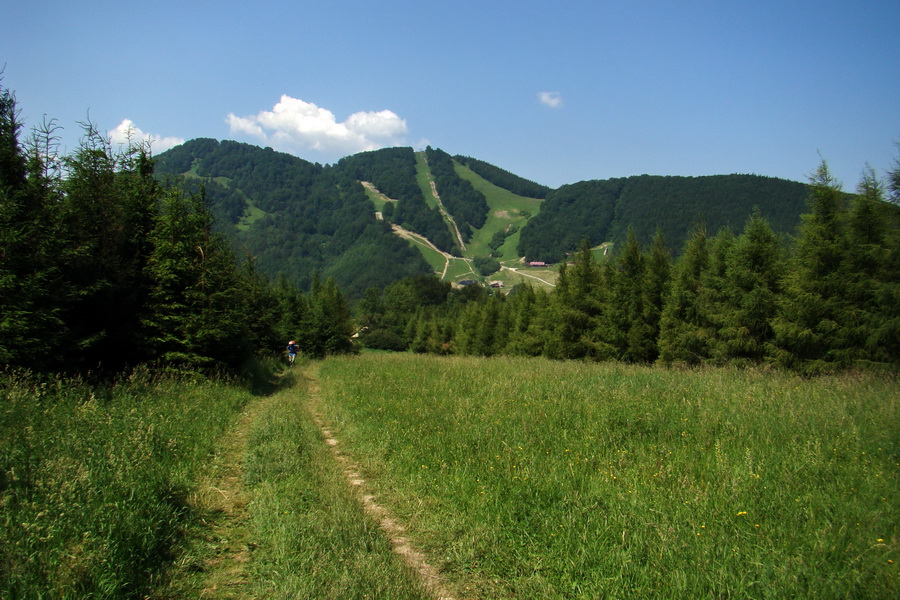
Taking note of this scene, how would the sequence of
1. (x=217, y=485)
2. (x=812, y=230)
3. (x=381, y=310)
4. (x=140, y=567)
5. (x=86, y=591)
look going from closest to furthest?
(x=86, y=591), (x=140, y=567), (x=217, y=485), (x=812, y=230), (x=381, y=310)

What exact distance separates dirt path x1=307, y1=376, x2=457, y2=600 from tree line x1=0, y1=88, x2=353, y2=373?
6.08m

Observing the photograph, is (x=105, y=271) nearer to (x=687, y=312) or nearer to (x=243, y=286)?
(x=243, y=286)

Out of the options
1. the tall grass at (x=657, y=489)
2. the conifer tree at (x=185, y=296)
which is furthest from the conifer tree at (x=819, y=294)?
the conifer tree at (x=185, y=296)

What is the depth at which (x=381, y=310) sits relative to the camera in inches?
4727

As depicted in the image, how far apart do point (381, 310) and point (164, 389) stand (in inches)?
4304

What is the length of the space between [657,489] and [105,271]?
12.6m

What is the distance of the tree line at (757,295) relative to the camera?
1570 centimetres

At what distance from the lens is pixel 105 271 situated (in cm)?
1176

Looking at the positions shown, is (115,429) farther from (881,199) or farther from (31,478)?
(881,199)

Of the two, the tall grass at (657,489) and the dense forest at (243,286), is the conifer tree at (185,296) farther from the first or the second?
the tall grass at (657,489)

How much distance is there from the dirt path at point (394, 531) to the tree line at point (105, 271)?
19.9 ft

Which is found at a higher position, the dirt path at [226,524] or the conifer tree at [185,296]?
the conifer tree at [185,296]

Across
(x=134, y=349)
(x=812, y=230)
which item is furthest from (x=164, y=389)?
(x=812, y=230)

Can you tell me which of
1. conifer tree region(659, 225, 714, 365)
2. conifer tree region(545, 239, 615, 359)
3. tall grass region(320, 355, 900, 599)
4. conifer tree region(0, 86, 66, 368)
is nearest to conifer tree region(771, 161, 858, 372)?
conifer tree region(659, 225, 714, 365)
